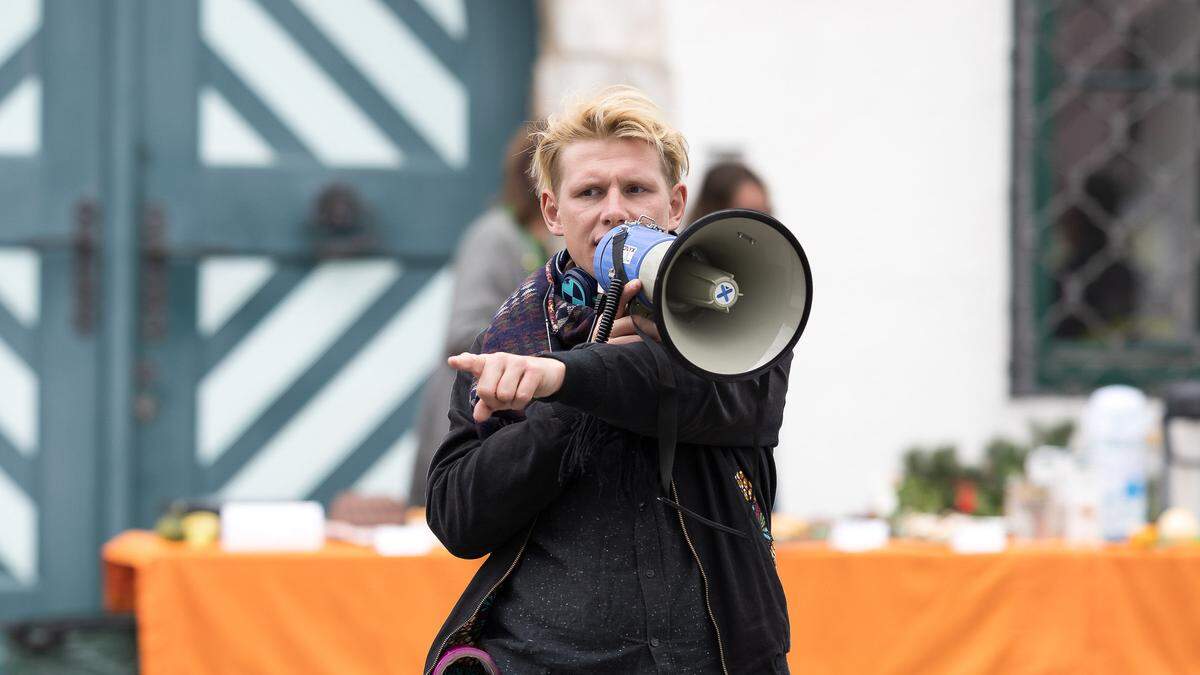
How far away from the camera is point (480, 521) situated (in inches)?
75.3

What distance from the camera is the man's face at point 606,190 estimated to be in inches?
77.2

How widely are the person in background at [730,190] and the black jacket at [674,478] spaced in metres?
2.14

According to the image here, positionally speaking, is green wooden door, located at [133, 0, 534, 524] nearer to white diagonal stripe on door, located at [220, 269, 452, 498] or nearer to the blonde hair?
white diagonal stripe on door, located at [220, 269, 452, 498]

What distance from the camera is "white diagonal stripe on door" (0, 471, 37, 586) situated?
5.36 m

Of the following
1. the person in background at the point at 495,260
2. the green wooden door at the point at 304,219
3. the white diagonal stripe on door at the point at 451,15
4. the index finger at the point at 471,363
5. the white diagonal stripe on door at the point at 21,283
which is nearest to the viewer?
the index finger at the point at 471,363

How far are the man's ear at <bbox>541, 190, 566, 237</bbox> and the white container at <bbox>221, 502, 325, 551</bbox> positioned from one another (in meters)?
1.77

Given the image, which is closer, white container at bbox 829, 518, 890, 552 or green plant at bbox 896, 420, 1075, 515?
white container at bbox 829, 518, 890, 552

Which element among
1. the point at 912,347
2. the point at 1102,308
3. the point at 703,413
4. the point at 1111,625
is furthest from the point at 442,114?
the point at 703,413

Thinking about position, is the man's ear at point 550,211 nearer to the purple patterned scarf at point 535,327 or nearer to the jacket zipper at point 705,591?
the purple patterned scarf at point 535,327

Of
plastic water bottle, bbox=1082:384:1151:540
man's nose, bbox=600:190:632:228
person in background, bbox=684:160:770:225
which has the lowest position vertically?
plastic water bottle, bbox=1082:384:1151:540

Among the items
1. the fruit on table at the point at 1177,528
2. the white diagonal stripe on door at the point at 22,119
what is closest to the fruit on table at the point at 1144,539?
the fruit on table at the point at 1177,528

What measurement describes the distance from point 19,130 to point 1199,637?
13.3ft

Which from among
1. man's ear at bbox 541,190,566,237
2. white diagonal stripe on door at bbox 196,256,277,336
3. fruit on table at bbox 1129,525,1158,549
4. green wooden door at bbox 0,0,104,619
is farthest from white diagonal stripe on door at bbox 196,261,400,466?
man's ear at bbox 541,190,566,237

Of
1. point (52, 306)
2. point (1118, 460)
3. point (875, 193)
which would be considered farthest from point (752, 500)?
point (52, 306)
